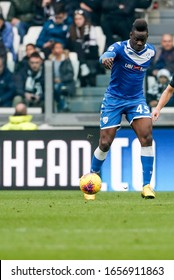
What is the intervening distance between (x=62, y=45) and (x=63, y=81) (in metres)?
1.31

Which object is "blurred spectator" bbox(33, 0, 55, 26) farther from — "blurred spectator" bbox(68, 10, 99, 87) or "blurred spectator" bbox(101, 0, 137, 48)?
"blurred spectator" bbox(101, 0, 137, 48)

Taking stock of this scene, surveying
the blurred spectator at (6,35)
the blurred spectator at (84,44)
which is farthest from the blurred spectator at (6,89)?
the blurred spectator at (84,44)

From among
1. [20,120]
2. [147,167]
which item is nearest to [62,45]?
[20,120]

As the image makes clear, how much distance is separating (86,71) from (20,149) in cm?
277

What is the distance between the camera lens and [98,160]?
15.8 m

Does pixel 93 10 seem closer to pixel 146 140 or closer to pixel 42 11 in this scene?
pixel 42 11

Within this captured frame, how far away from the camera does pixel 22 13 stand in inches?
949

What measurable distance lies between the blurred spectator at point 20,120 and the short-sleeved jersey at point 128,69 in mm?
5333

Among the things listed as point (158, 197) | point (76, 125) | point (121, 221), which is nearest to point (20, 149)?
point (76, 125)

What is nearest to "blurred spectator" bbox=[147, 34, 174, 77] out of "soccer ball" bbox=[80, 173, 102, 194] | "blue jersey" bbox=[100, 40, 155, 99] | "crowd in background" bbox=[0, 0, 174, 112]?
"crowd in background" bbox=[0, 0, 174, 112]

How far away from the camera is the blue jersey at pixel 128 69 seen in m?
15.3

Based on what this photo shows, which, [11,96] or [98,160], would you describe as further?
[11,96]

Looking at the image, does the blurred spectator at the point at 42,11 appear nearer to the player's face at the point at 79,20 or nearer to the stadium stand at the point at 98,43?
the stadium stand at the point at 98,43

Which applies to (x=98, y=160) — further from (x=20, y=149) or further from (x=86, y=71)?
(x=86, y=71)
